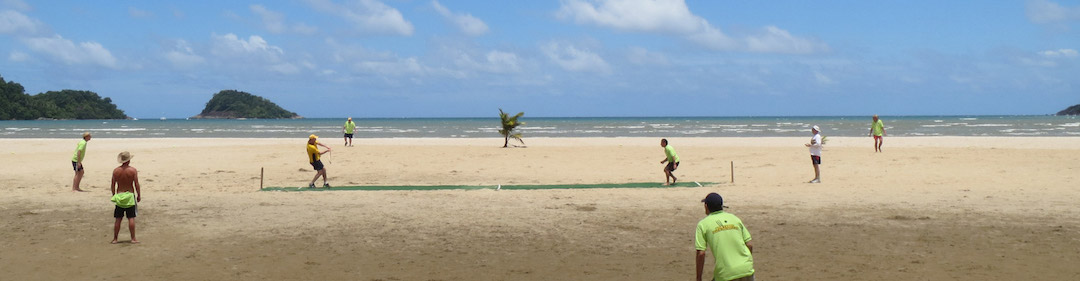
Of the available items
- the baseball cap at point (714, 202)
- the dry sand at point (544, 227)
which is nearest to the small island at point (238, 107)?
the dry sand at point (544, 227)

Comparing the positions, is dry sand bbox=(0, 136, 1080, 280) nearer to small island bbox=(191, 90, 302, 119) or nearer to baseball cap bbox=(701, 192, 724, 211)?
baseball cap bbox=(701, 192, 724, 211)

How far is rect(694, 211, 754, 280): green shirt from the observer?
4.95 m

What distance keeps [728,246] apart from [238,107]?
182385 mm

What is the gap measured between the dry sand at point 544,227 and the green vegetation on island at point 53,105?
131 m

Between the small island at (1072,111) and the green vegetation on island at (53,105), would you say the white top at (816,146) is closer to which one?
the green vegetation on island at (53,105)

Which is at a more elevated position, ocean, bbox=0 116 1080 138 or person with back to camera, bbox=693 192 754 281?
person with back to camera, bbox=693 192 754 281

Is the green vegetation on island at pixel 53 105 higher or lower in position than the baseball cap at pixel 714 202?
higher

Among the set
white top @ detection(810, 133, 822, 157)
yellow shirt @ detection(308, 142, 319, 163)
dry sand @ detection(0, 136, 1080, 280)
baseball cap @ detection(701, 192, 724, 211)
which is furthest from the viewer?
white top @ detection(810, 133, 822, 157)

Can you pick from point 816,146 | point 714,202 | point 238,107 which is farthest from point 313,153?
point 238,107

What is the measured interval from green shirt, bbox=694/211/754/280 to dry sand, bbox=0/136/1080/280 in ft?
7.24

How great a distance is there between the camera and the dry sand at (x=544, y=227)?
7457 millimetres

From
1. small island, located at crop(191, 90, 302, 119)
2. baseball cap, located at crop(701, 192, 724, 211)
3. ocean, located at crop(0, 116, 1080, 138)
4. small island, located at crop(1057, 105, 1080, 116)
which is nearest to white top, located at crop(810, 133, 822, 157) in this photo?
baseball cap, located at crop(701, 192, 724, 211)

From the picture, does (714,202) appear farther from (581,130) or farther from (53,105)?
(53,105)

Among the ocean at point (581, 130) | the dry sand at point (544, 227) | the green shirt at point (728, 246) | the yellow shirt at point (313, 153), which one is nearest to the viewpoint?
the green shirt at point (728, 246)
